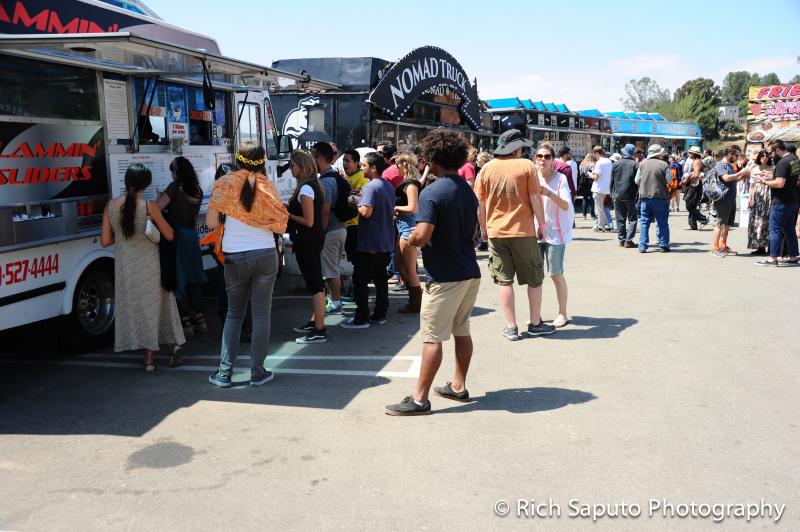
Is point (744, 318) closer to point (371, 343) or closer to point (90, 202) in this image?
point (371, 343)

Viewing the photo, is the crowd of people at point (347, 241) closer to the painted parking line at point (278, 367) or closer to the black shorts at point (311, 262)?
the black shorts at point (311, 262)

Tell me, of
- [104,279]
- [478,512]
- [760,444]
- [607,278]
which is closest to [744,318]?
[607,278]

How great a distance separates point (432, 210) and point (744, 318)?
4581 millimetres

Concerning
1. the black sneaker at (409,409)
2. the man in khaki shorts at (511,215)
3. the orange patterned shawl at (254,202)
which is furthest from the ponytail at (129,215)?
the man in khaki shorts at (511,215)

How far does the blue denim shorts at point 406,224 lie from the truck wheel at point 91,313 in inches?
125

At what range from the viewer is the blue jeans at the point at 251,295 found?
512cm

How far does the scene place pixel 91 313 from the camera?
6.41 metres

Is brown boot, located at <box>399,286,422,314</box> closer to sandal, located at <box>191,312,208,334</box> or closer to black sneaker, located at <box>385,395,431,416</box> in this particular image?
sandal, located at <box>191,312,208,334</box>

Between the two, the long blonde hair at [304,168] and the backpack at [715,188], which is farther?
the backpack at [715,188]

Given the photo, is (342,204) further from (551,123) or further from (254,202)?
(551,123)

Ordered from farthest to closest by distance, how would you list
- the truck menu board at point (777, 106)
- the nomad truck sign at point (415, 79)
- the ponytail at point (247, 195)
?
the truck menu board at point (777, 106) < the nomad truck sign at point (415, 79) < the ponytail at point (247, 195)

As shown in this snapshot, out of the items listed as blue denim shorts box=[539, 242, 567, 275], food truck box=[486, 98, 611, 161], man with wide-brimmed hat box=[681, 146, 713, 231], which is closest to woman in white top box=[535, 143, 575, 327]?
blue denim shorts box=[539, 242, 567, 275]

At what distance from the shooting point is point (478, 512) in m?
3.39

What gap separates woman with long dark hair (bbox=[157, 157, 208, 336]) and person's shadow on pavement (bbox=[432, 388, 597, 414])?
3.27 metres
